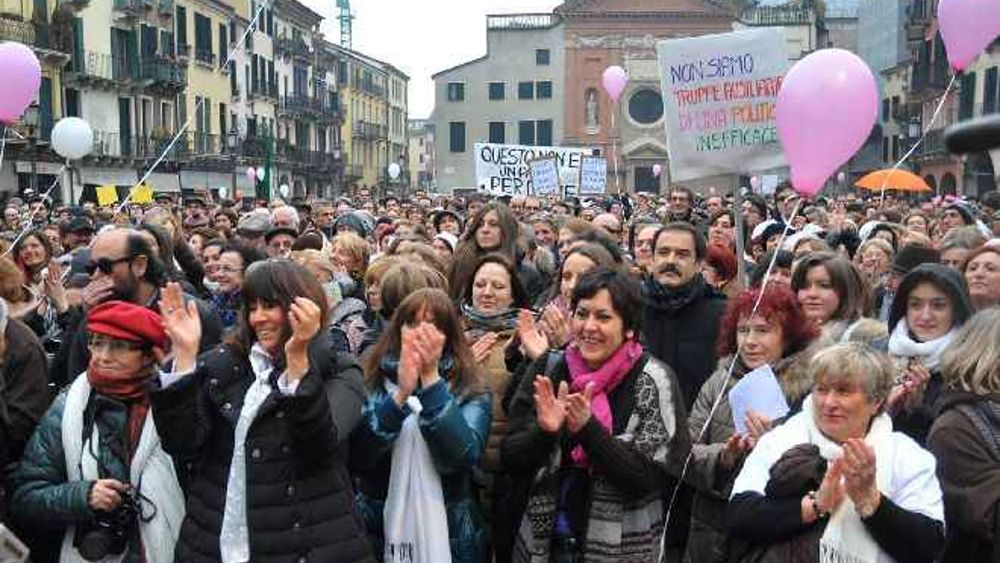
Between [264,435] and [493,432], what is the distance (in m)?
1.15

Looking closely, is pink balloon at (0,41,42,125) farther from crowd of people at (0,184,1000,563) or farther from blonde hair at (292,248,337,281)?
crowd of people at (0,184,1000,563)

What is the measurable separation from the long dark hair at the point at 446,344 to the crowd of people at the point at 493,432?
12mm

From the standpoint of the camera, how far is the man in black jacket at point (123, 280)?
15.6 feet

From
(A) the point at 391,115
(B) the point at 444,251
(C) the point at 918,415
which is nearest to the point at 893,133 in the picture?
(A) the point at 391,115

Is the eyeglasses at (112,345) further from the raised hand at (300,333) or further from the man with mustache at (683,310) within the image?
the man with mustache at (683,310)

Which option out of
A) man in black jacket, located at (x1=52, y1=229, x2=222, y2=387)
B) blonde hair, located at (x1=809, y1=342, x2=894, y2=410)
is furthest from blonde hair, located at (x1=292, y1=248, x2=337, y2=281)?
blonde hair, located at (x1=809, y1=342, x2=894, y2=410)

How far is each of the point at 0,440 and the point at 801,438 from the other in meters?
2.79

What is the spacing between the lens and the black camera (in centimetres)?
366

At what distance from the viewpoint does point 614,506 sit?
3881 millimetres

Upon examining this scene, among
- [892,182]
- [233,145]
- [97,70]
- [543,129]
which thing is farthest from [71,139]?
[543,129]

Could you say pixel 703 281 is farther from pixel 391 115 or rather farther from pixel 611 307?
pixel 391 115

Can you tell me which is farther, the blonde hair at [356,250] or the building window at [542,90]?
the building window at [542,90]

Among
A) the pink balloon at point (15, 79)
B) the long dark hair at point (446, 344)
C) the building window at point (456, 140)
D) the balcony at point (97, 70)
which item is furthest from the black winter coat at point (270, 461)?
the building window at point (456, 140)

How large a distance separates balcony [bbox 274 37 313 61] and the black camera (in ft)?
184
